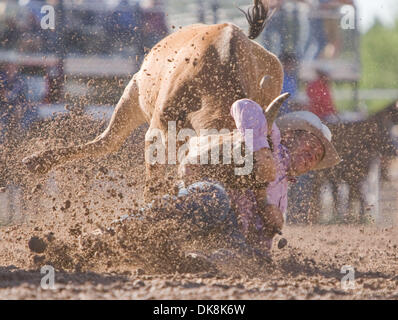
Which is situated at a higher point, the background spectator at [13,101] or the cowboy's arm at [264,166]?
the background spectator at [13,101]

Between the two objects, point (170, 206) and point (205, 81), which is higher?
point (205, 81)

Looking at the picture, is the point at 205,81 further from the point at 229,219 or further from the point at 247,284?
the point at 247,284

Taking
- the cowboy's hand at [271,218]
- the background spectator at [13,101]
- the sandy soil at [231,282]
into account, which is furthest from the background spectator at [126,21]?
the cowboy's hand at [271,218]

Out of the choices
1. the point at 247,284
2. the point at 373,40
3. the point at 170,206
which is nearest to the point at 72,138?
the point at 170,206

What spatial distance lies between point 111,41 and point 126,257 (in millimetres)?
3169

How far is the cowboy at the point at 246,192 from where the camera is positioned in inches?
143

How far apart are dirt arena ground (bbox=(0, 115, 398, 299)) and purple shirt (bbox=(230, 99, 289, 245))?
0.29m

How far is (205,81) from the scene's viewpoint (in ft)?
13.7

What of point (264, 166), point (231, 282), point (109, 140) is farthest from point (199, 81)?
point (231, 282)

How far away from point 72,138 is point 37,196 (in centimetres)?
48

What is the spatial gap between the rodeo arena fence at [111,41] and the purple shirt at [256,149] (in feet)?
7.41

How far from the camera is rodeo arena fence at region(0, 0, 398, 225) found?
6305 millimetres

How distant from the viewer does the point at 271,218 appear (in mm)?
3926

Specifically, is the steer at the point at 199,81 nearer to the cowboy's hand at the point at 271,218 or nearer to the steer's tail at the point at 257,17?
the steer's tail at the point at 257,17
